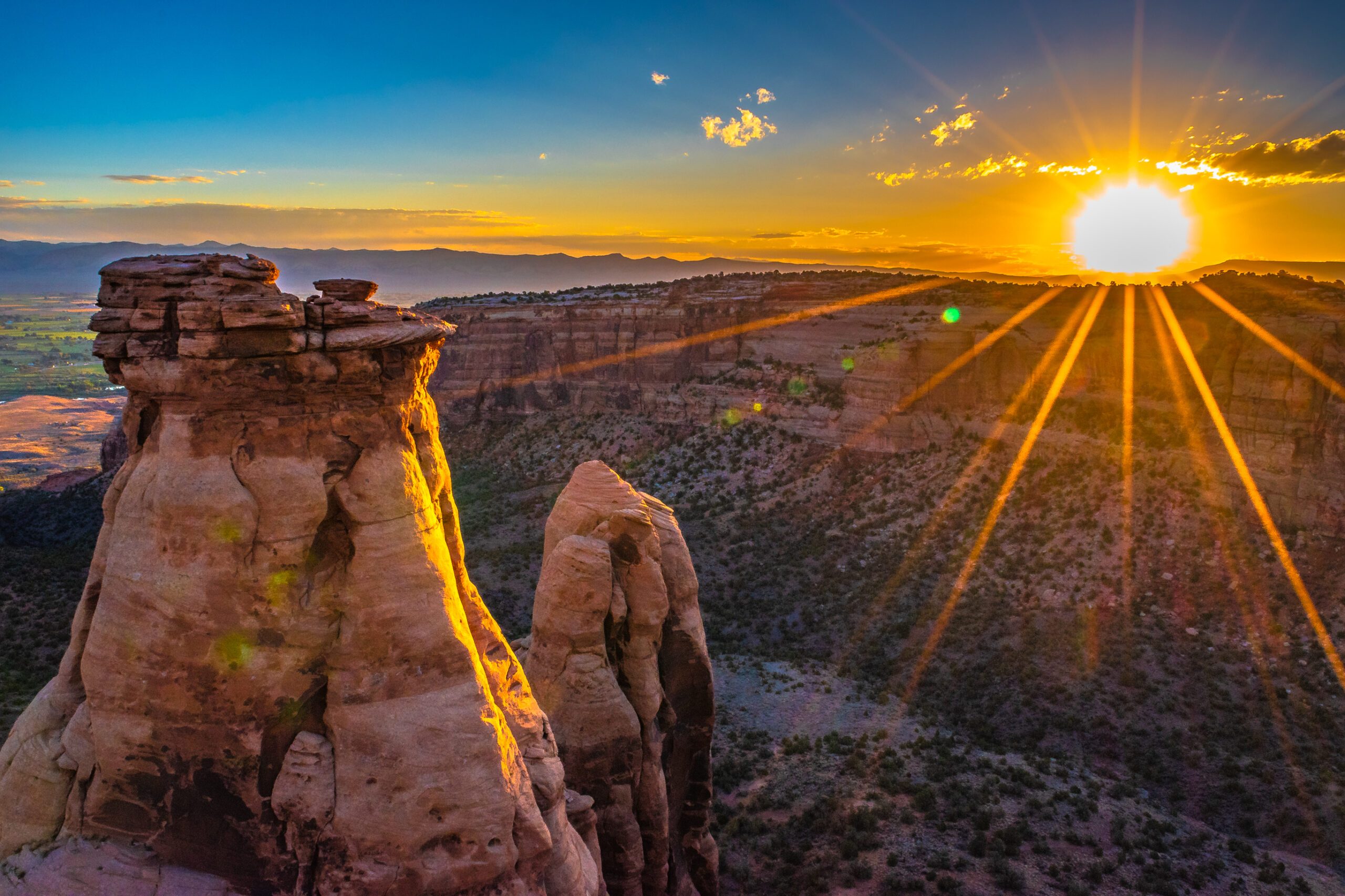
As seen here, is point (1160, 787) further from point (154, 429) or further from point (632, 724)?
point (154, 429)

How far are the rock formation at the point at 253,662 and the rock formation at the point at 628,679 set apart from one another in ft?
15.2

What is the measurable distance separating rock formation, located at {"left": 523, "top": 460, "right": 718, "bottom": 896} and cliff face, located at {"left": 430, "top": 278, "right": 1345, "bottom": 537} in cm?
3078

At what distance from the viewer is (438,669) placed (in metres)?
8.39

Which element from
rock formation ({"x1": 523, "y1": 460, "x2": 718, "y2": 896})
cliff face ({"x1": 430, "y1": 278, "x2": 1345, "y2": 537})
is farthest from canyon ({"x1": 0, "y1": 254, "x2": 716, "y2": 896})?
cliff face ({"x1": 430, "y1": 278, "x2": 1345, "y2": 537})

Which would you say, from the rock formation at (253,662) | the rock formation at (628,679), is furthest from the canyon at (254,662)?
the rock formation at (628,679)

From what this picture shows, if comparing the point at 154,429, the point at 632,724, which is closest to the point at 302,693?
the point at 154,429

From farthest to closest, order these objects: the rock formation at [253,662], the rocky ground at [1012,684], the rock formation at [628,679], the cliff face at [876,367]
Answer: the cliff face at [876,367] → the rocky ground at [1012,684] → the rock formation at [628,679] → the rock formation at [253,662]

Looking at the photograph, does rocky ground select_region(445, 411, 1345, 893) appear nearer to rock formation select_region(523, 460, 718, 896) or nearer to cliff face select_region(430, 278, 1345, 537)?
cliff face select_region(430, 278, 1345, 537)

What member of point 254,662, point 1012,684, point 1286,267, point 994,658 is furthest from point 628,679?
point 1286,267

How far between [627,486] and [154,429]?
8.48 metres

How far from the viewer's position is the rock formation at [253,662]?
7.82 meters

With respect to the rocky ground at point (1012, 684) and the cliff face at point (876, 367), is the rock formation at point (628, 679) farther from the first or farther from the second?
the cliff face at point (876, 367)

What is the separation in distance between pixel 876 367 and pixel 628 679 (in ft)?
125

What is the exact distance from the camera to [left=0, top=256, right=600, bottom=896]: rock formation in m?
7.82
